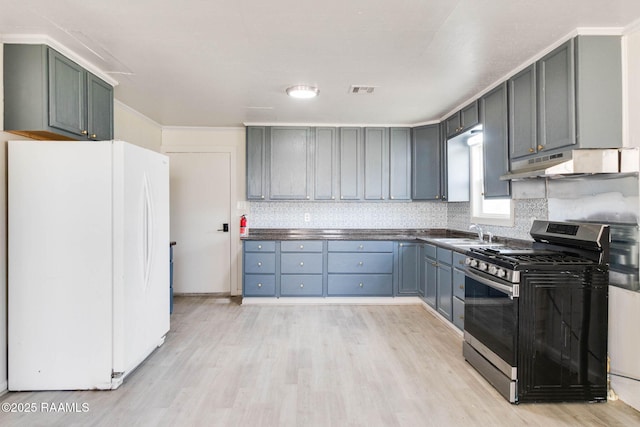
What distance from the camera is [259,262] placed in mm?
4578

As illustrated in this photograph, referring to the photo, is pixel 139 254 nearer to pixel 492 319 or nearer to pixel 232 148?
pixel 492 319

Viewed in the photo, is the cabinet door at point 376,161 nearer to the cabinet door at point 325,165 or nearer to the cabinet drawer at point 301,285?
the cabinet door at point 325,165

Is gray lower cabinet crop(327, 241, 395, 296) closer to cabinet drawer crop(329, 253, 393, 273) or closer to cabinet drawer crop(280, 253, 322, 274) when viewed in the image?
cabinet drawer crop(329, 253, 393, 273)

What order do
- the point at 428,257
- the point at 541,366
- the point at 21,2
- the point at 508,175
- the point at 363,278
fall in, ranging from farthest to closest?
the point at 363,278
the point at 428,257
the point at 508,175
the point at 541,366
the point at 21,2

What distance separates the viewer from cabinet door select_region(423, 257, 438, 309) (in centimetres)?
411

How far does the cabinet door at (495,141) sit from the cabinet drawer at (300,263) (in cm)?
212

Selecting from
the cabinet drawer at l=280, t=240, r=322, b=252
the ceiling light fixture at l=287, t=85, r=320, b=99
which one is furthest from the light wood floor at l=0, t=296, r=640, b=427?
the ceiling light fixture at l=287, t=85, r=320, b=99

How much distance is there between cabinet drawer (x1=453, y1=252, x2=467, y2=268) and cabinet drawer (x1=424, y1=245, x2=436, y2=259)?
522mm

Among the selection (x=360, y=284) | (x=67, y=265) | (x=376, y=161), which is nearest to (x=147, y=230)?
(x=67, y=265)

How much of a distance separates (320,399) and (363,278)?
2355mm

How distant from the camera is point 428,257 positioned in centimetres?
432

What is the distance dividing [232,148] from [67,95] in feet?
8.48

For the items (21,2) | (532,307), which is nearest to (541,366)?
(532,307)

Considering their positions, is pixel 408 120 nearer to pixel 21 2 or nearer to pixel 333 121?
pixel 333 121
